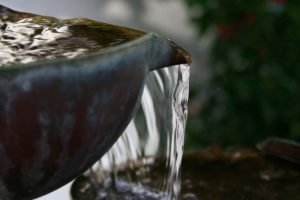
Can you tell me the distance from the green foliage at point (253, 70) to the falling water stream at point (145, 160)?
1.36m

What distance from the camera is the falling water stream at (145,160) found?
1.55m

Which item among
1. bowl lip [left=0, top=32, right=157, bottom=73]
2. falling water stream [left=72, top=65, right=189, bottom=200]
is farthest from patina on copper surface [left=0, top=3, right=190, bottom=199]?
falling water stream [left=72, top=65, right=189, bottom=200]

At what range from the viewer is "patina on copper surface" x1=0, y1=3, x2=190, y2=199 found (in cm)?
99

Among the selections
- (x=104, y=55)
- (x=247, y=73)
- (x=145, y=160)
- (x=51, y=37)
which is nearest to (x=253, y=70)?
(x=247, y=73)

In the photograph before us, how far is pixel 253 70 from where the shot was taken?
3055mm

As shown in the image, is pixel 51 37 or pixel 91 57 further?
pixel 51 37

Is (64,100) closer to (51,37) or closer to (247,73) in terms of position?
(51,37)

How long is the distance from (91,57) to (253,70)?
6.89 feet

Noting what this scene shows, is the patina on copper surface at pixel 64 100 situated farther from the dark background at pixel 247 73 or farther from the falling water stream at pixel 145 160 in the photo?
the dark background at pixel 247 73

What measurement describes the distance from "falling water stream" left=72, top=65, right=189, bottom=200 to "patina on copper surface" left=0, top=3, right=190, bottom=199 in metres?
0.36

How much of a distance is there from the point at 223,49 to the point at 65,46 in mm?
2071

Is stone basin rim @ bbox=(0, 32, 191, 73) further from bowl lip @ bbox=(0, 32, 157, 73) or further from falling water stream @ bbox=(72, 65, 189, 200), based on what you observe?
falling water stream @ bbox=(72, 65, 189, 200)

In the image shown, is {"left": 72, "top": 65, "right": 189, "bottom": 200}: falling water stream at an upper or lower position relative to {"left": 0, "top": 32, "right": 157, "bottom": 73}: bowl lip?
lower

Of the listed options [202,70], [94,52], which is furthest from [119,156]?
[202,70]
